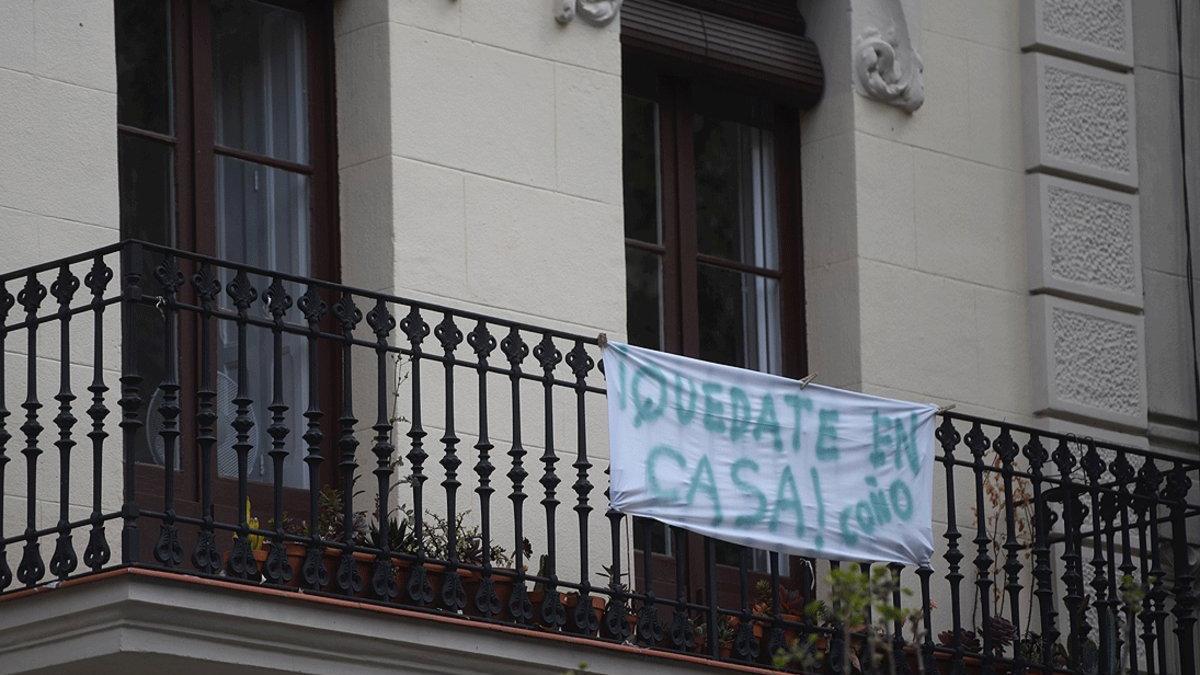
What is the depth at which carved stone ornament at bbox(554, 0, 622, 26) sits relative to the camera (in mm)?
13883

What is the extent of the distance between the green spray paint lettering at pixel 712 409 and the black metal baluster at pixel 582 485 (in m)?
0.47

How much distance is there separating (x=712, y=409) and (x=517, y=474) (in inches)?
39.0

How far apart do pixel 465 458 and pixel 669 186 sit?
85.5 inches

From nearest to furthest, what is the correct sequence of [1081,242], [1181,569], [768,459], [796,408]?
[768,459], [796,408], [1181,569], [1081,242]

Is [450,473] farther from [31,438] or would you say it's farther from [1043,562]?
[1043,562]

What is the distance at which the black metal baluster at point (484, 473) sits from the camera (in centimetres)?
1186

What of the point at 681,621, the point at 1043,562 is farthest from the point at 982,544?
the point at 681,621

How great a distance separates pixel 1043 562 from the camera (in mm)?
13602

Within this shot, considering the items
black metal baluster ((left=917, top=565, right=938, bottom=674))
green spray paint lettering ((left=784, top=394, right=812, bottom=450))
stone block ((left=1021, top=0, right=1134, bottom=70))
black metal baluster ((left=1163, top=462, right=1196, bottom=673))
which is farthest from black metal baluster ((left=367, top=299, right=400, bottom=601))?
stone block ((left=1021, top=0, right=1134, bottom=70))

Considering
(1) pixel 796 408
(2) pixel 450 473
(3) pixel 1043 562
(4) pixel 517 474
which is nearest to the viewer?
(2) pixel 450 473

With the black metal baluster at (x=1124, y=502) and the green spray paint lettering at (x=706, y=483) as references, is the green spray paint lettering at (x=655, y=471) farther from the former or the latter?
the black metal baluster at (x=1124, y=502)

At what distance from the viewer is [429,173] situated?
43.6 ft

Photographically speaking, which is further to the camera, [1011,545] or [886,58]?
[886,58]

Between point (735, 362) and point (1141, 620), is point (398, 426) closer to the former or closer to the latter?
point (735, 362)
